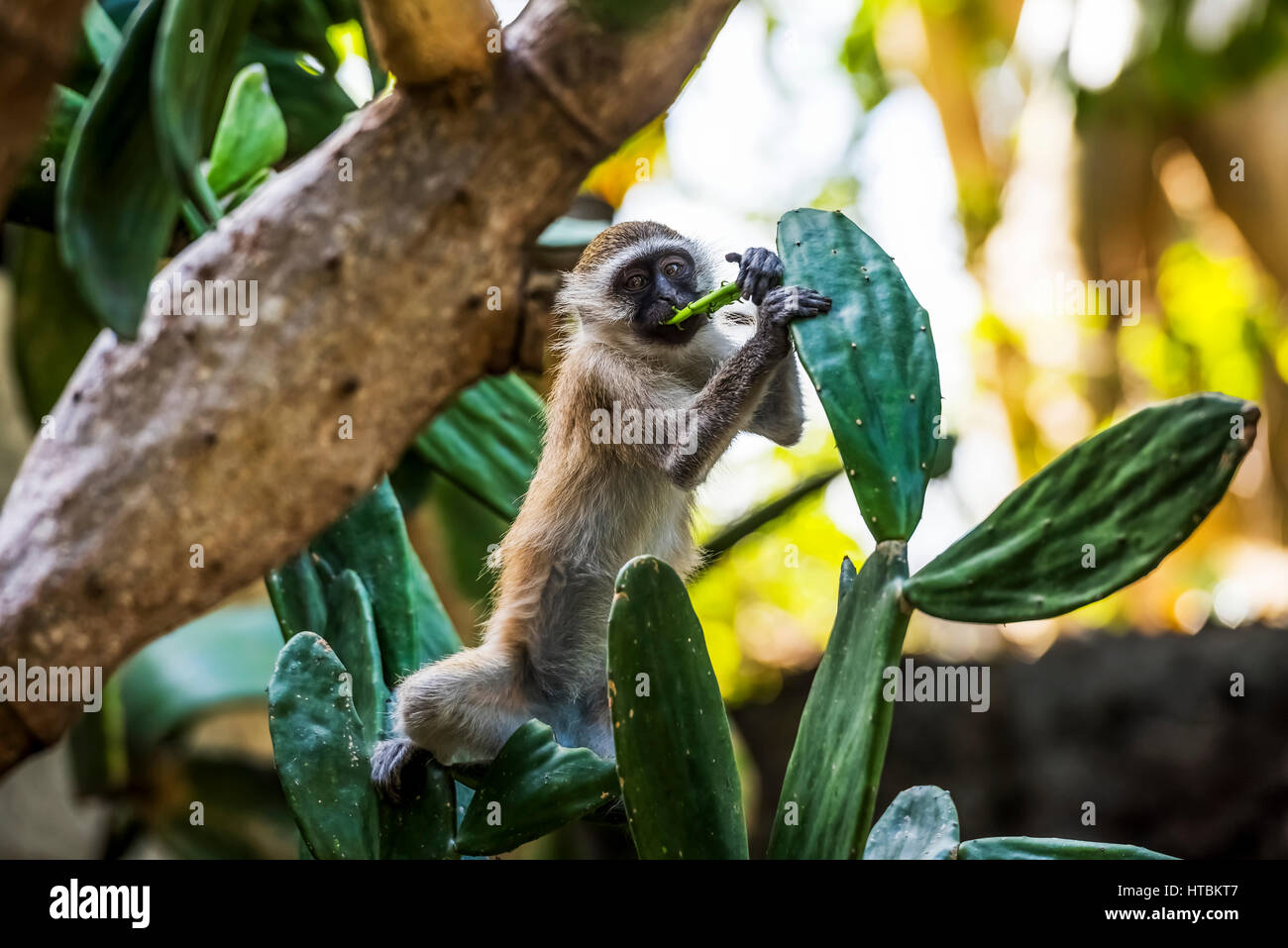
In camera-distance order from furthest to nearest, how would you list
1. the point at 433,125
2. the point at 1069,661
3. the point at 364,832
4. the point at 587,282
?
the point at 1069,661, the point at 587,282, the point at 433,125, the point at 364,832

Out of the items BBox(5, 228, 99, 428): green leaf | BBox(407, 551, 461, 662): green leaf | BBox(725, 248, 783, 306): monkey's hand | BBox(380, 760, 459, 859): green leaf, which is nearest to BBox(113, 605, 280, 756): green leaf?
BBox(5, 228, 99, 428): green leaf

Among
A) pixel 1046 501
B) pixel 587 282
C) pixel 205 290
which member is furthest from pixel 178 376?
pixel 1046 501

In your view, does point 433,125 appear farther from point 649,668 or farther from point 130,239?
point 649,668

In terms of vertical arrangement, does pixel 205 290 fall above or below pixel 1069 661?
above

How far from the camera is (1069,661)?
5668 millimetres

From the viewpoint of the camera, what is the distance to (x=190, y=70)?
1.14 meters

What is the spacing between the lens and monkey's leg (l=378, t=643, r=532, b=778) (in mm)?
1752

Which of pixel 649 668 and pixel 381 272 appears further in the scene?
pixel 381 272

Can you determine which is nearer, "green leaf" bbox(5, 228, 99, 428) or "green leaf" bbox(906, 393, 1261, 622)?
"green leaf" bbox(906, 393, 1261, 622)

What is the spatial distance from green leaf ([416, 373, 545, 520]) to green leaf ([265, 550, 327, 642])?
394mm

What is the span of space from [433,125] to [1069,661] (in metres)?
4.85

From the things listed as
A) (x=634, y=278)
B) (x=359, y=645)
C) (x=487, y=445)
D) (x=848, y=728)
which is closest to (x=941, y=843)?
(x=848, y=728)

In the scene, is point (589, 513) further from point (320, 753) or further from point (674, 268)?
point (320, 753)

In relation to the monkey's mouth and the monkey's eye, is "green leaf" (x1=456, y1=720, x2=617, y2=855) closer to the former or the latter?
the monkey's mouth
